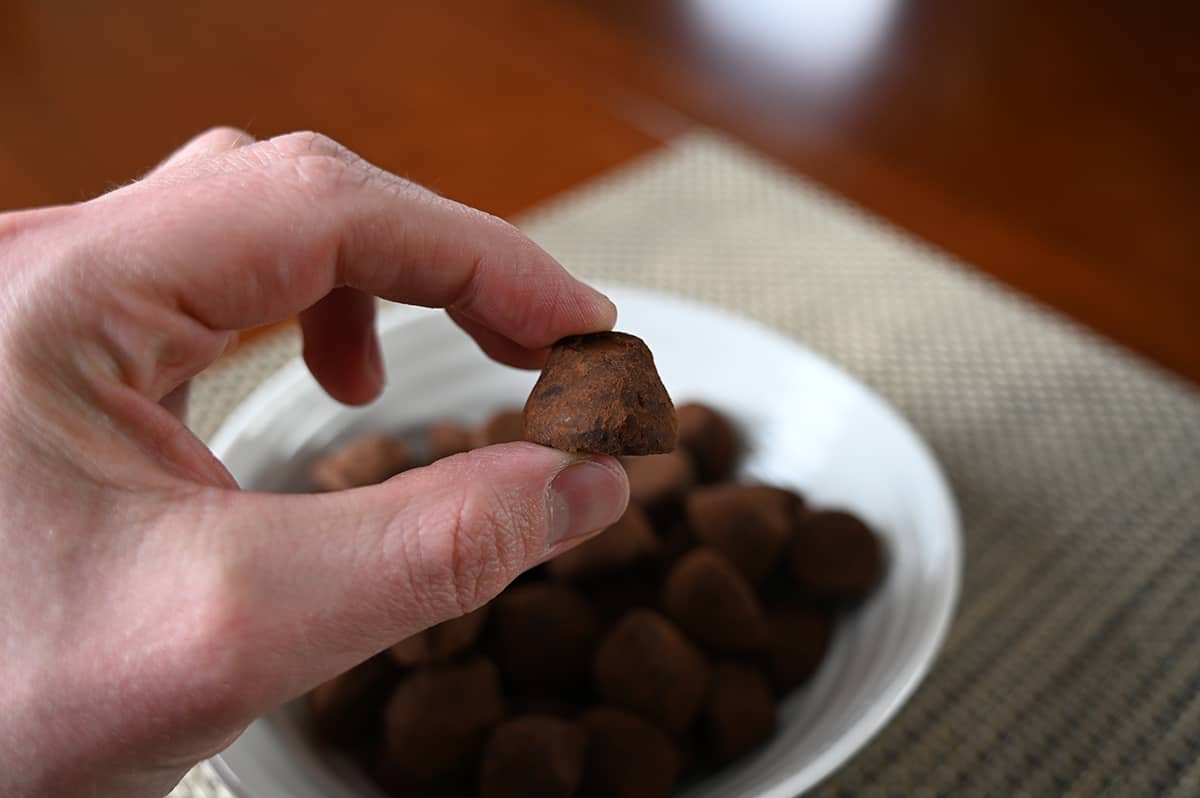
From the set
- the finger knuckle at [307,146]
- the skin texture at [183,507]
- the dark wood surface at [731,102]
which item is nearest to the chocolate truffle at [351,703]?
the skin texture at [183,507]

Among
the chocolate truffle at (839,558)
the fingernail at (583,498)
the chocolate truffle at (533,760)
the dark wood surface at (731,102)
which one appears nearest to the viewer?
the fingernail at (583,498)

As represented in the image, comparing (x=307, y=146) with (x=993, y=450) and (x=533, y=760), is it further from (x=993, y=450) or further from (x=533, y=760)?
(x=993, y=450)

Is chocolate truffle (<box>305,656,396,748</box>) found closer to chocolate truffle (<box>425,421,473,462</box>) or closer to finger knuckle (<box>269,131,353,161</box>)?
chocolate truffle (<box>425,421,473,462</box>)

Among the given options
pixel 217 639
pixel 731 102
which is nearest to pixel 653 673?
pixel 217 639

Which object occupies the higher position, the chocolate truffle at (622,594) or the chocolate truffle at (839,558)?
the chocolate truffle at (839,558)

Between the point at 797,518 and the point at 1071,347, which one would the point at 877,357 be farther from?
the point at 797,518

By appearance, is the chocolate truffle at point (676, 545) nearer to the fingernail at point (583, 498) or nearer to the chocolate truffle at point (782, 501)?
the chocolate truffle at point (782, 501)
